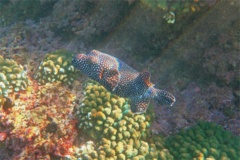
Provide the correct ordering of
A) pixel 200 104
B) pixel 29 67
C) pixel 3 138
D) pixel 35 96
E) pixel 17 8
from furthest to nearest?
pixel 17 8, pixel 29 67, pixel 200 104, pixel 35 96, pixel 3 138

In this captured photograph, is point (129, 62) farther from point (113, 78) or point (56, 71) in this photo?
point (56, 71)

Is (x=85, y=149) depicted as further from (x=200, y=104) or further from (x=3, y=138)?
(x=200, y=104)

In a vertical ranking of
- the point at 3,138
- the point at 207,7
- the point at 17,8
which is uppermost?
the point at 207,7

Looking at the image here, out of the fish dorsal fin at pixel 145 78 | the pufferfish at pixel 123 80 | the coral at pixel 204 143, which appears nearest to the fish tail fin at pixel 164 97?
the pufferfish at pixel 123 80

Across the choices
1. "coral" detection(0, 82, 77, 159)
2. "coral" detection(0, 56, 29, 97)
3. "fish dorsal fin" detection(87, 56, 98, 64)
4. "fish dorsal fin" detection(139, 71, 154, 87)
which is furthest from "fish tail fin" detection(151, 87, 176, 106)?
"coral" detection(0, 56, 29, 97)

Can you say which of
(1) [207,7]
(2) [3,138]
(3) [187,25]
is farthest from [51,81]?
(1) [207,7]

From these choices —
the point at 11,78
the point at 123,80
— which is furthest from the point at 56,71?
the point at 123,80

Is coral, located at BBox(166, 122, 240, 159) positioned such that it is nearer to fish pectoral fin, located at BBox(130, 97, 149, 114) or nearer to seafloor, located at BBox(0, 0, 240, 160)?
seafloor, located at BBox(0, 0, 240, 160)
